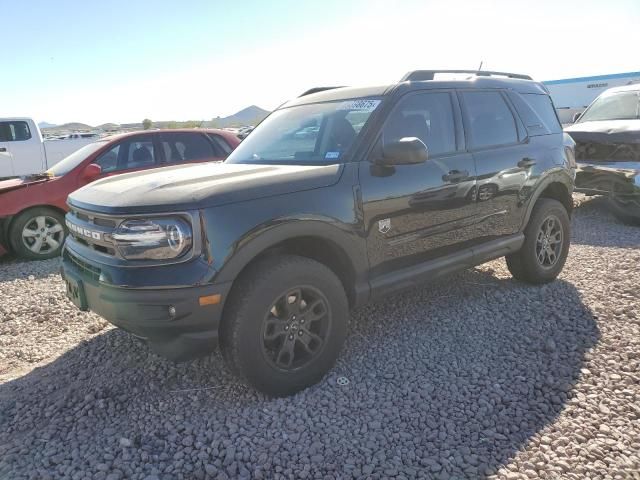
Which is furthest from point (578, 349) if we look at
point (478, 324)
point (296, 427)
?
point (296, 427)

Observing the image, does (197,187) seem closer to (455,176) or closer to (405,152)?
(405,152)

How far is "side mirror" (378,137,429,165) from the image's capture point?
317cm

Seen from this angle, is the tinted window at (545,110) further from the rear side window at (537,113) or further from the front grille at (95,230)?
the front grille at (95,230)

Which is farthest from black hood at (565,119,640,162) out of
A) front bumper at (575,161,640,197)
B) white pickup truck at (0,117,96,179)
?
white pickup truck at (0,117,96,179)

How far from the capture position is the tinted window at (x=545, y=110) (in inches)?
186

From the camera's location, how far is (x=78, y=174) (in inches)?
260

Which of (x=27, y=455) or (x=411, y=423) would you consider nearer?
(x=27, y=455)

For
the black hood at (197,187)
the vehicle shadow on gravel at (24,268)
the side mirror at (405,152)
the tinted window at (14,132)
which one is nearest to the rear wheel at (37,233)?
the vehicle shadow on gravel at (24,268)

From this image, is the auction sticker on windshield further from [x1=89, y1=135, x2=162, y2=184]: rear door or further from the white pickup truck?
the white pickup truck

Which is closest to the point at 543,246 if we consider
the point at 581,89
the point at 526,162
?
the point at 526,162

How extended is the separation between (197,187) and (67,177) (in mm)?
4658

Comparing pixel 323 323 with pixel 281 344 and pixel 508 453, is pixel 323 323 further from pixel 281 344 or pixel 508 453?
pixel 508 453

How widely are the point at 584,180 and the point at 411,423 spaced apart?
21.0 ft

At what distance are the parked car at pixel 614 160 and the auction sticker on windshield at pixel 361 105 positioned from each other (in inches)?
212
